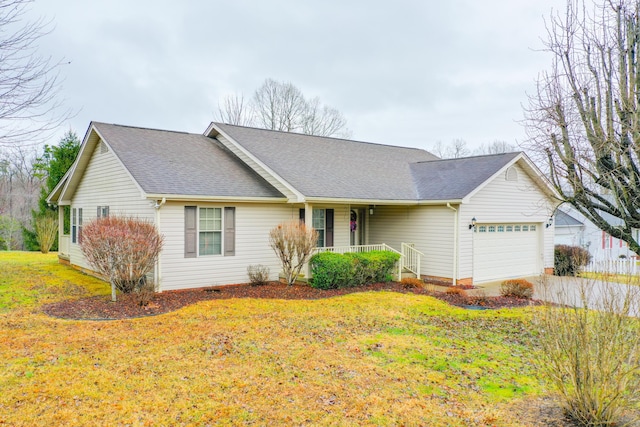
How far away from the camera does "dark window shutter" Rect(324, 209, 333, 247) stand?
1418 cm

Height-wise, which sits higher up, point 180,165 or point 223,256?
point 180,165

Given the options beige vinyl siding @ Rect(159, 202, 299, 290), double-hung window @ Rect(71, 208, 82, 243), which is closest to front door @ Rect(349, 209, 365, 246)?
beige vinyl siding @ Rect(159, 202, 299, 290)

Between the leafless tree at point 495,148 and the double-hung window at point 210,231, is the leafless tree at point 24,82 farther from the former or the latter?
the leafless tree at point 495,148

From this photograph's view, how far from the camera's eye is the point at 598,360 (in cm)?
405

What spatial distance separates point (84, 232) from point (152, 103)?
19.0 meters

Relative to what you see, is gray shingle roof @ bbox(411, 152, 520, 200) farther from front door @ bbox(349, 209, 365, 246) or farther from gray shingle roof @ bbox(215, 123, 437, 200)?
front door @ bbox(349, 209, 365, 246)

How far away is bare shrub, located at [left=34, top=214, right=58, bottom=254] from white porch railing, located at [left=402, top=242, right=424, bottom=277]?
1918 cm

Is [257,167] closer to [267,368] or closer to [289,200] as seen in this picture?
[289,200]

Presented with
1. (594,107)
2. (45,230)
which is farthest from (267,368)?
(45,230)

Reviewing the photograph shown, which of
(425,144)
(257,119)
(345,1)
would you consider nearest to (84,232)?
(345,1)

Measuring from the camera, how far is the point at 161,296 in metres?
10.4

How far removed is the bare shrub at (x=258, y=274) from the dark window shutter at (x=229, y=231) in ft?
2.53

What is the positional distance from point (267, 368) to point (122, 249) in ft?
18.5

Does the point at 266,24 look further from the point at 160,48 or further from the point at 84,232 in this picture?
the point at 84,232
